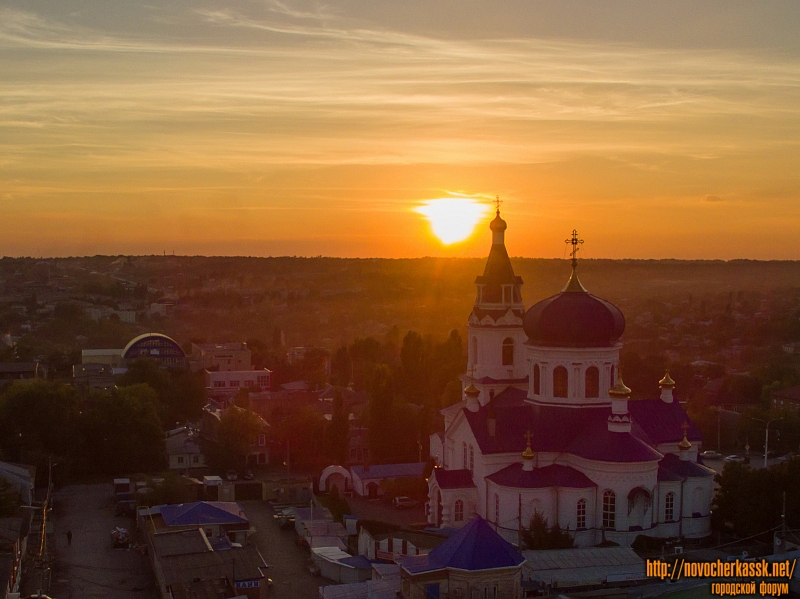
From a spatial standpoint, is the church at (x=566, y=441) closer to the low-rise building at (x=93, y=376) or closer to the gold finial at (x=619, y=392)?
the gold finial at (x=619, y=392)

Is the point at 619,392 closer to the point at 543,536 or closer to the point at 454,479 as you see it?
the point at 543,536

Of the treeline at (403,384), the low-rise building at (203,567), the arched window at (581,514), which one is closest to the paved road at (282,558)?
the low-rise building at (203,567)

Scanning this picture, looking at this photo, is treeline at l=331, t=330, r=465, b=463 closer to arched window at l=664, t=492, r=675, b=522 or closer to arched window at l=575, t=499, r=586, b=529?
arched window at l=575, t=499, r=586, b=529

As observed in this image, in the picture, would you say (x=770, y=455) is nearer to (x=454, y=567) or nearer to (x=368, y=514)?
(x=368, y=514)

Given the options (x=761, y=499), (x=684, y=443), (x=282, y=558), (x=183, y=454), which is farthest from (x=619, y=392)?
(x=183, y=454)

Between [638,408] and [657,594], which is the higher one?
[638,408]

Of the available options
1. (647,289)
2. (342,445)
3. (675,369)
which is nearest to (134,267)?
(647,289)
